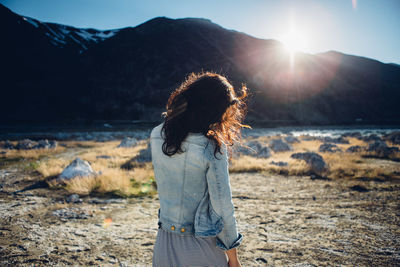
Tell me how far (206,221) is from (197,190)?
0.61 ft

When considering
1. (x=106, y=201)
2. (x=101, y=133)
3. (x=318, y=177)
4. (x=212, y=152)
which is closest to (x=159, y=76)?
(x=101, y=133)

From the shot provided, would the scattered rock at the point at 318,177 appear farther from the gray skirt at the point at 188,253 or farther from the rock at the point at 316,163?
the gray skirt at the point at 188,253

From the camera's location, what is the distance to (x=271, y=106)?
56.1m

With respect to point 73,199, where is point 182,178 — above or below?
above

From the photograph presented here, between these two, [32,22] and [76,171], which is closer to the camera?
[76,171]

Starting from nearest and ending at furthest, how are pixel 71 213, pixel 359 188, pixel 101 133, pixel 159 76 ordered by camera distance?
pixel 71 213
pixel 359 188
pixel 101 133
pixel 159 76

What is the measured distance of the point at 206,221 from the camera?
121cm

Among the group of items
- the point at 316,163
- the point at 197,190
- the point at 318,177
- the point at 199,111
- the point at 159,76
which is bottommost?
the point at 318,177

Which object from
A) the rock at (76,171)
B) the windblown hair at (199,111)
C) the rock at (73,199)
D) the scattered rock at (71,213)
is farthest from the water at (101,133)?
the windblown hair at (199,111)

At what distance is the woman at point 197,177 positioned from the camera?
3.77 feet

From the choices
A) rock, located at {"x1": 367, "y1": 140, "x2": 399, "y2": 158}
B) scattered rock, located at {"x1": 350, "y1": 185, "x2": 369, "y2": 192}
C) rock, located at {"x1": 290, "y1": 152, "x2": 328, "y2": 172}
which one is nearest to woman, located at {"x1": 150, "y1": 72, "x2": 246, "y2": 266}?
scattered rock, located at {"x1": 350, "y1": 185, "x2": 369, "y2": 192}

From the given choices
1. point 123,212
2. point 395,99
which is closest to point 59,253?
point 123,212

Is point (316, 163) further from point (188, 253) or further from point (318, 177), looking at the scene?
point (188, 253)

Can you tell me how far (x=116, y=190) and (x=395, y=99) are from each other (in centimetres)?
9335
